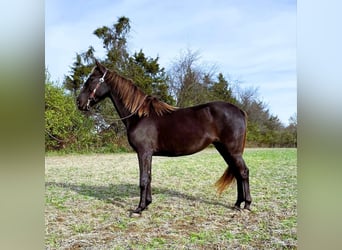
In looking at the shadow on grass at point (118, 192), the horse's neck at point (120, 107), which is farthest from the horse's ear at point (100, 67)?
the shadow on grass at point (118, 192)

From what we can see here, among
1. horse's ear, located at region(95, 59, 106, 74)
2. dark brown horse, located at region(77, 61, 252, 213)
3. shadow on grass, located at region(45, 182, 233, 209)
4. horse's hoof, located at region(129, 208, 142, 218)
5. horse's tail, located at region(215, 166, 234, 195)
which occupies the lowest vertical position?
horse's hoof, located at region(129, 208, 142, 218)

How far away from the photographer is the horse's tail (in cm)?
182

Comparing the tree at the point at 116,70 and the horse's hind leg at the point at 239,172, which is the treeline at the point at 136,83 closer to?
the tree at the point at 116,70

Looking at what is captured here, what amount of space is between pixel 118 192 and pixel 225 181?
1.93 feet

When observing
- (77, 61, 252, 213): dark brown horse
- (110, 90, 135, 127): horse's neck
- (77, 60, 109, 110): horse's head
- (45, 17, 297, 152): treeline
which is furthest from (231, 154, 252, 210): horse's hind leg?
(77, 60, 109, 110): horse's head

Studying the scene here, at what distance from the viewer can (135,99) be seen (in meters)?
1.81

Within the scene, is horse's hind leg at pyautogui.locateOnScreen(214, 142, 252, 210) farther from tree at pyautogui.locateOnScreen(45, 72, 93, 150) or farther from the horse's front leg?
tree at pyautogui.locateOnScreen(45, 72, 93, 150)

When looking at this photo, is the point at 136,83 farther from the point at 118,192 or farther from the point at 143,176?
the point at 118,192

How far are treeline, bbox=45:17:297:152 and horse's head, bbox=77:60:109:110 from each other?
29 mm

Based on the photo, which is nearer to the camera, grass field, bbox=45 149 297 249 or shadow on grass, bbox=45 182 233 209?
grass field, bbox=45 149 297 249

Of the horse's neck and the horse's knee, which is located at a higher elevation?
the horse's neck

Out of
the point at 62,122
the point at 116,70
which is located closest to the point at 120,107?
the point at 116,70
